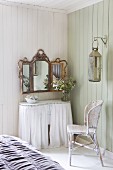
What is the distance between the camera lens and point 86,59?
454 cm

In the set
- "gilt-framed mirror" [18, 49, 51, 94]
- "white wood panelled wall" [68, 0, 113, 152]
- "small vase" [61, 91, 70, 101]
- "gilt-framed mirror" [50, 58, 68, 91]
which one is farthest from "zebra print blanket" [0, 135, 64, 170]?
"gilt-framed mirror" [50, 58, 68, 91]

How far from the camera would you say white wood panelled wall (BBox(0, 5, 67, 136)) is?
14.5 feet

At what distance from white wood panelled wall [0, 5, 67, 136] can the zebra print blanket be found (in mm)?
2133

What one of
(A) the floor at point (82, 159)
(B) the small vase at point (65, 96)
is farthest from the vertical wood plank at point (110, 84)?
(B) the small vase at point (65, 96)

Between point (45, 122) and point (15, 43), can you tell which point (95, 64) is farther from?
point (15, 43)

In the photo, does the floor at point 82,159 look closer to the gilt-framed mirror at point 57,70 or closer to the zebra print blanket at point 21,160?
the gilt-framed mirror at point 57,70

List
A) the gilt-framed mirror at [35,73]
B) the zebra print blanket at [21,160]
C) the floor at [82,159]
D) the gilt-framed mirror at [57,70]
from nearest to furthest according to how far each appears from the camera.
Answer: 1. the zebra print blanket at [21,160]
2. the floor at [82,159]
3. the gilt-framed mirror at [35,73]
4. the gilt-framed mirror at [57,70]

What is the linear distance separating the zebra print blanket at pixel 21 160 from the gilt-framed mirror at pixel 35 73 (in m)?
2.24

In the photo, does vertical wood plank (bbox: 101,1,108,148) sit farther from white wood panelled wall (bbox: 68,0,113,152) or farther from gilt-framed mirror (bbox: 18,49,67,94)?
gilt-framed mirror (bbox: 18,49,67,94)

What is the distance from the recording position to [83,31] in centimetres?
456

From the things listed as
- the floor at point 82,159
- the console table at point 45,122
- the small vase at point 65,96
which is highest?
the small vase at point 65,96

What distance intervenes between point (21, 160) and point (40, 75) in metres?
2.77

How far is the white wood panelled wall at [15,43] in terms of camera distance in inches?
175

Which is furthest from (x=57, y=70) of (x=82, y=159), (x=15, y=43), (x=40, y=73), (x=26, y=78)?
(x=82, y=159)
